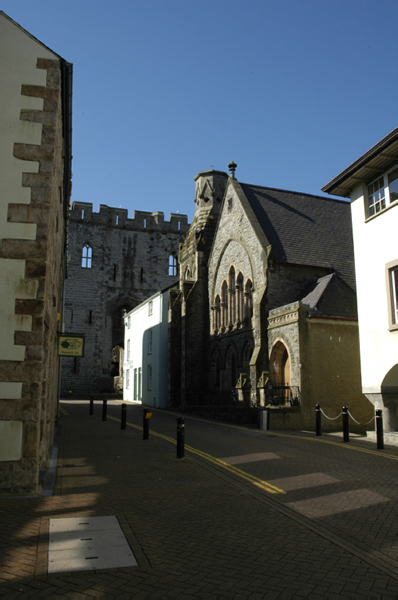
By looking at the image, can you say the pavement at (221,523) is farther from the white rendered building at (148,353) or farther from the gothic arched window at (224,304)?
the white rendered building at (148,353)

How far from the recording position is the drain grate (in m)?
4.87

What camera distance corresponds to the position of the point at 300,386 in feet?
61.7

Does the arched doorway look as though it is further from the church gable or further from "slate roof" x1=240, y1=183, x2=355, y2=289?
"slate roof" x1=240, y1=183, x2=355, y2=289

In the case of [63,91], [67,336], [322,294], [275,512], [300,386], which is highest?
[63,91]

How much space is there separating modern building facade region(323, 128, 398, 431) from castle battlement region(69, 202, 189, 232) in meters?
36.5

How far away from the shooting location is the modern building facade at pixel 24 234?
7566 mm

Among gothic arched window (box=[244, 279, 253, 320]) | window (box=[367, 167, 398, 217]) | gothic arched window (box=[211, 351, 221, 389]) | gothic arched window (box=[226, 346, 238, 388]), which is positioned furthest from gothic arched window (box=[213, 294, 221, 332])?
window (box=[367, 167, 398, 217])

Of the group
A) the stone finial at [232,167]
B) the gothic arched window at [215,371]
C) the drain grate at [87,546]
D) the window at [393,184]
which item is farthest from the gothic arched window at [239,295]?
the drain grate at [87,546]

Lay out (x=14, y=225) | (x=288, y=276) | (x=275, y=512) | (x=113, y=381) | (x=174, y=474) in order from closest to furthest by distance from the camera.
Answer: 1. (x=275, y=512)
2. (x=14, y=225)
3. (x=174, y=474)
4. (x=288, y=276)
5. (x=113, y=381)

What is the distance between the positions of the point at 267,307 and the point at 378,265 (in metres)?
8.15

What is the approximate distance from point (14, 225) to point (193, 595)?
5.98 meters

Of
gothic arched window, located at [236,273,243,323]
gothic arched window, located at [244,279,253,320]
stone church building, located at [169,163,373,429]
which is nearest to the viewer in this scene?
stone church building, located at [169,163,373,429]

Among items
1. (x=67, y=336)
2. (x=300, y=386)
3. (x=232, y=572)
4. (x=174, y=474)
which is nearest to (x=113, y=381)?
(x=300, y=386)

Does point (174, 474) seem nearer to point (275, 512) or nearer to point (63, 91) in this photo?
point (275, 512)
